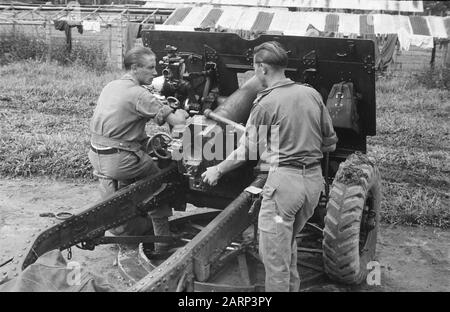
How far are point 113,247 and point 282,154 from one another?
2409mm

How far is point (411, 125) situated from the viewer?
405 inches

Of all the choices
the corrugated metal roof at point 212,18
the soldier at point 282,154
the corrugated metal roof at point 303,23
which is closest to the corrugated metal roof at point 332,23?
the corrugated metal roof at point 303,23

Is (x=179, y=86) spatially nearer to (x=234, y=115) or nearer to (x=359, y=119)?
(x=234, y=115)

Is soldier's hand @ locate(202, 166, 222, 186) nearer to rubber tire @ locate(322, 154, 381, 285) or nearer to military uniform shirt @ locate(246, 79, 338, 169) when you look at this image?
military uniform shirt @ locate(246, 79, 338, 169)

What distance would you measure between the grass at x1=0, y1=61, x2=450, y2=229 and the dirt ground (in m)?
0.32

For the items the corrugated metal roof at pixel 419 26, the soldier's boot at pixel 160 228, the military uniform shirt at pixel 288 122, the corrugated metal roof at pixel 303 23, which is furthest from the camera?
the corrugated metal roof at pixel 419 26

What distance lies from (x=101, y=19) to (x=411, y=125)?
44.7ft

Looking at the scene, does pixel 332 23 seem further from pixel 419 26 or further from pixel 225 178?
pixel 225 178

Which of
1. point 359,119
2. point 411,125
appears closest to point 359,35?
point 411,125

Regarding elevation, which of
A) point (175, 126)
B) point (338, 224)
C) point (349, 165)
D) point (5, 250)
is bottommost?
point (5, 250)

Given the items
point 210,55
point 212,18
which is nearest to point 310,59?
point 210,55

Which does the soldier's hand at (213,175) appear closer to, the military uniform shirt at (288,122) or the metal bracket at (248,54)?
the military uniform shirt at (288,122)

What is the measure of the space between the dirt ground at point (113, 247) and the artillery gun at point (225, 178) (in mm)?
274

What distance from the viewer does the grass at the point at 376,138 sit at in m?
6.54
